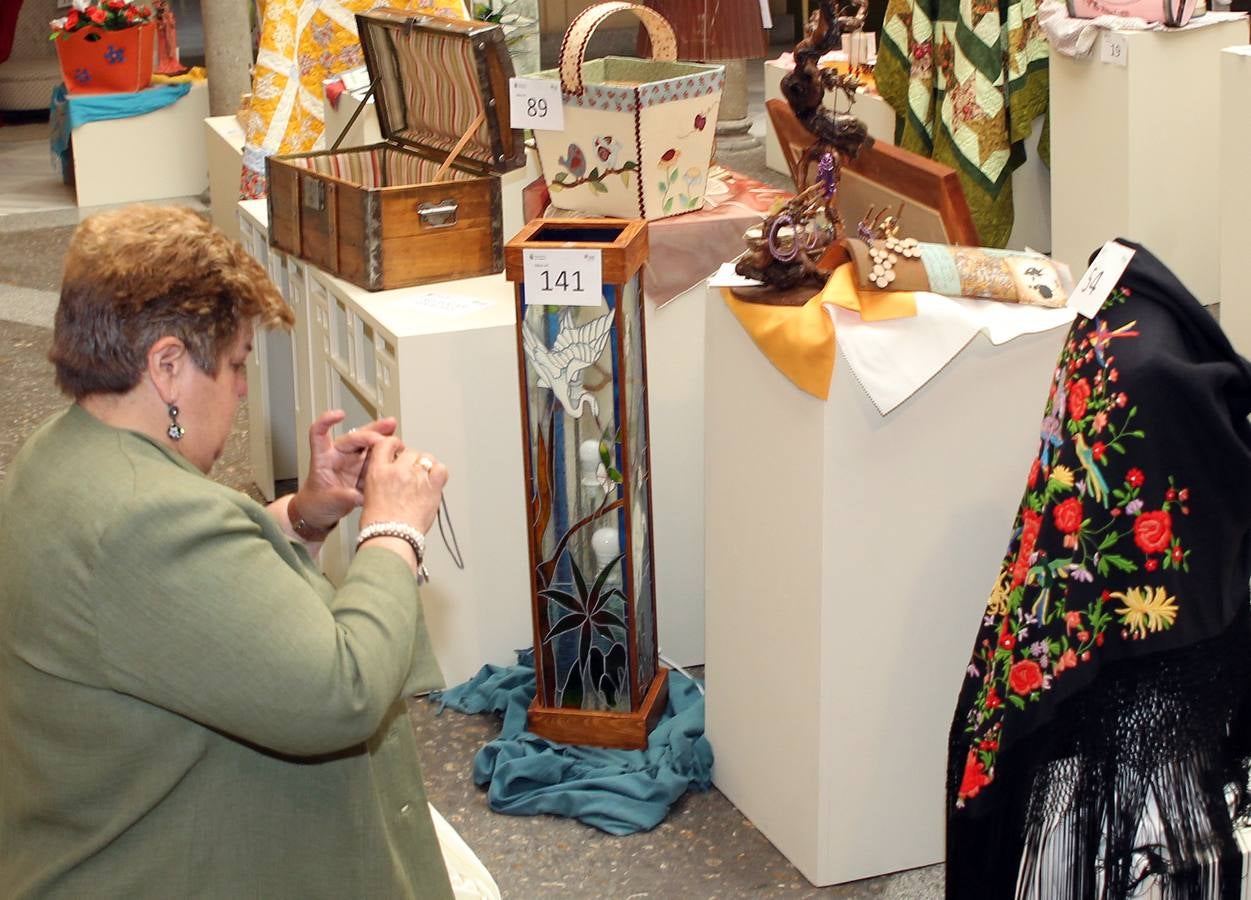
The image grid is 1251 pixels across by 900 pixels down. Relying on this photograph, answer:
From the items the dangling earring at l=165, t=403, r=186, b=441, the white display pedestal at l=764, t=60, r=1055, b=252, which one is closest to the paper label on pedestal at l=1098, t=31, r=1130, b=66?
the white display pedestal at l=764, t=60, r=1055, b=252

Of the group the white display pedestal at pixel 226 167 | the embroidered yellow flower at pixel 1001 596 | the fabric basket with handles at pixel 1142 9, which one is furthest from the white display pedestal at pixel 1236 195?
the white display pedestal at pixel 226 167

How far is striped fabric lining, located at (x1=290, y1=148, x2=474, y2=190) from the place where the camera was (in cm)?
410

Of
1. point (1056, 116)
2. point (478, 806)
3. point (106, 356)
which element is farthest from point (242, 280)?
point (1056, 116)

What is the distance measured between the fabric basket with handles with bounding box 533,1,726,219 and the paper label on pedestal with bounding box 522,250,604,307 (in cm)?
44

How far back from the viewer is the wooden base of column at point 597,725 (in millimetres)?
3191

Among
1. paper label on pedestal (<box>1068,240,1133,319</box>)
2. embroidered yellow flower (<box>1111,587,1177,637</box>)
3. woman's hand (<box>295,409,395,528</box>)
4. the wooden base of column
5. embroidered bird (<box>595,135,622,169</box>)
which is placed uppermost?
embroidered bird (<box>595,135,622,169</box>)

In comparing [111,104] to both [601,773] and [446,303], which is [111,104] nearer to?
[446,303]

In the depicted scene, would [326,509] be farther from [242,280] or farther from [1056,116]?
[1056,116]

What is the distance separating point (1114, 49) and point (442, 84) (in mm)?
2552

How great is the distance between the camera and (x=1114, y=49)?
213 inches

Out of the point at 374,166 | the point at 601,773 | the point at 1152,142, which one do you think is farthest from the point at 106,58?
the point at 601,773

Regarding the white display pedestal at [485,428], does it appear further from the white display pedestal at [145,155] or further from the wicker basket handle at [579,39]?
the white display pedestal at [145,155]

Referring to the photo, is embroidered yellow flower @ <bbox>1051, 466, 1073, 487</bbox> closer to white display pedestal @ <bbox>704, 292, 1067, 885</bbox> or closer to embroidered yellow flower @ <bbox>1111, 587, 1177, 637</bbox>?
embroidered yellow flower @ <bbox>1111, 587, 1177, 637</bbox>

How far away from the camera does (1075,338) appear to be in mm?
2023
